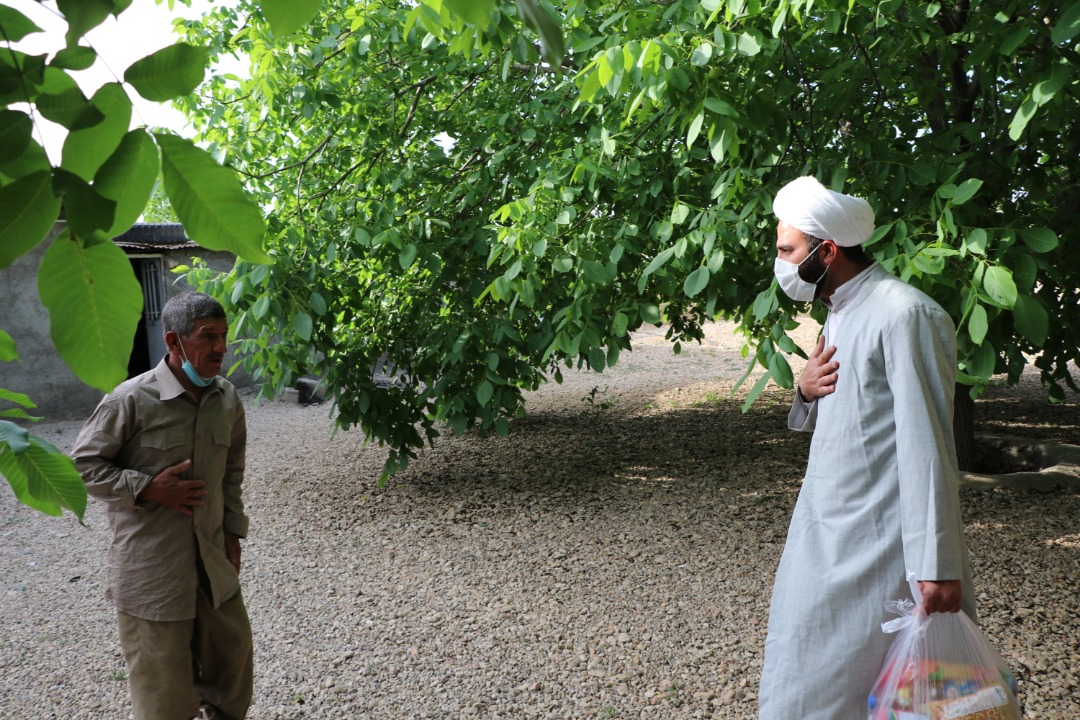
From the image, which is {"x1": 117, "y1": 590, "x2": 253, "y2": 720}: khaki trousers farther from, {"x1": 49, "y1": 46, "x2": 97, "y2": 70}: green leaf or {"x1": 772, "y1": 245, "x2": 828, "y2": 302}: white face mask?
{"x1": 49, "y1": 46, "x2": 97, "y2": 70}: green leaf

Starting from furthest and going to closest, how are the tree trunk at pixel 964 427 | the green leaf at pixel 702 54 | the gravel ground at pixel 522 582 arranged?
the tree trunk at pixel 964 427 < the gravel ground at pixel 522 582 < the green leaf at pixel 702 54

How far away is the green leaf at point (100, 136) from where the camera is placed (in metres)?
0.86

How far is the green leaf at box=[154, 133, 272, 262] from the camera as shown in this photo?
2.89 feet

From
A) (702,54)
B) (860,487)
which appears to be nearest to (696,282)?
(702,54)

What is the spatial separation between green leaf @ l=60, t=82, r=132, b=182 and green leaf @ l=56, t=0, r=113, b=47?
2.1 inches

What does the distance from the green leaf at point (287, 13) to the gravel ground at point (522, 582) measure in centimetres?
342

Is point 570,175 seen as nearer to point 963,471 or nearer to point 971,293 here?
point 971,293

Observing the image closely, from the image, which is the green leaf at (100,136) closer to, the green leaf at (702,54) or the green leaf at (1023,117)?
the green leaf at (702,54)

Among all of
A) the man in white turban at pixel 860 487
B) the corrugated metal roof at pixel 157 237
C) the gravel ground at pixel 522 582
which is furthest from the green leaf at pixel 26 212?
the corrugated metal roof at pixel 157 237

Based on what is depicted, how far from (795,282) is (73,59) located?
6.50 ft

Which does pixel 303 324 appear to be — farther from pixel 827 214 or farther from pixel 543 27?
pixel 543 27

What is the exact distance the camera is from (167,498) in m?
2.85

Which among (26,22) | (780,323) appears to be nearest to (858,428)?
(780,323)

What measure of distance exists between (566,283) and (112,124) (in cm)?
506
